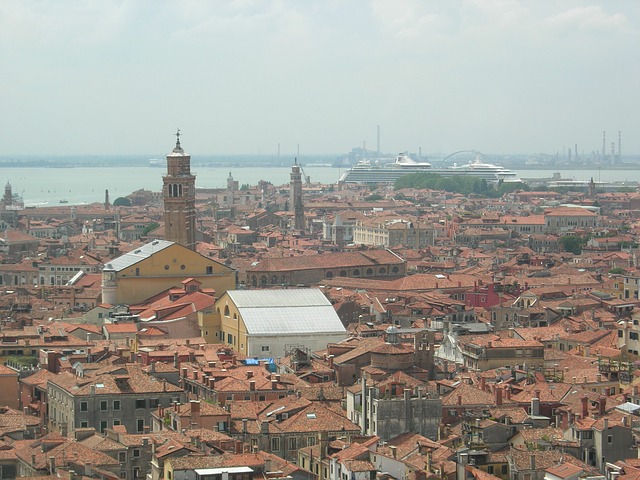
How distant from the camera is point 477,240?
76812 mm

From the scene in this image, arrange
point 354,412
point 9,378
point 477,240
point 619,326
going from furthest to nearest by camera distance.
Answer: point 477,240 < point 619,326 < point 9,378 < point 354,412

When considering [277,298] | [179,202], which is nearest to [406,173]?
[179,202]

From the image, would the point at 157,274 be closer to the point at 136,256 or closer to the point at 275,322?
the point at 136,256

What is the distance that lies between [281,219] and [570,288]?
46.2 m

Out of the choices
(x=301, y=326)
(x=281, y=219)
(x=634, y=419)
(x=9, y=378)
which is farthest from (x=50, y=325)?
(x=281, y=219)

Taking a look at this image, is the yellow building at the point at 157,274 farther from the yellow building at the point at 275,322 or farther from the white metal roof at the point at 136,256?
the yellow building at the point at 275,322

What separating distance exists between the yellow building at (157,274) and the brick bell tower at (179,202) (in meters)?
6.59

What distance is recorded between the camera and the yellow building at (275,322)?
32250mm

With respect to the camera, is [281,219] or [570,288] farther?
[281,219]

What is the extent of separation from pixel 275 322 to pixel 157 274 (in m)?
7.74

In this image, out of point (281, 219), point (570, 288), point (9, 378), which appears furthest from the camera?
point (281, 219)

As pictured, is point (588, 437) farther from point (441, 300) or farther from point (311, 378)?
point (441, 300)

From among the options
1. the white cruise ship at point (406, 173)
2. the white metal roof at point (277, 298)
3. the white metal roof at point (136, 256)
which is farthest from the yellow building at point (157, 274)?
the white cruise ship at point (406, 173)

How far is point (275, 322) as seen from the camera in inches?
1291
